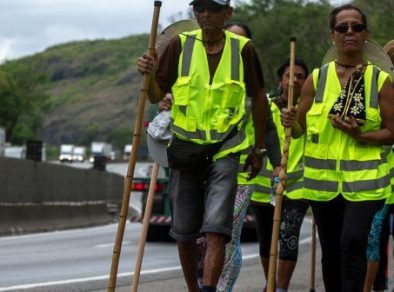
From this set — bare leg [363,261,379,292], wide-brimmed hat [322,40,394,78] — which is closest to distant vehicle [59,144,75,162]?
bare leg [363,261,379,292]

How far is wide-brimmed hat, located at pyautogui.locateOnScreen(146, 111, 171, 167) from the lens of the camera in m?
8.84

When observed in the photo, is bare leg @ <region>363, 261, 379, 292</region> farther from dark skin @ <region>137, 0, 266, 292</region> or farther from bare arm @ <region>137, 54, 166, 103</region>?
bare arm @ <region>137, 54, 166, 103</region>

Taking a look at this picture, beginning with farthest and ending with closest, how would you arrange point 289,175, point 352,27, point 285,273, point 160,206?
point 160,206
point 289,175
point 285,273
point 352,27

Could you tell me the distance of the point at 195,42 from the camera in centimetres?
806

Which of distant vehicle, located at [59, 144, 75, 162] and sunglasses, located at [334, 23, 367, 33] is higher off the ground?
sunglasses, located at [334, 23, 367, 33]

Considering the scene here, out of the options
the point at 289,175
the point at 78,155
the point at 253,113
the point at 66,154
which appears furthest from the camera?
the point at 78,155

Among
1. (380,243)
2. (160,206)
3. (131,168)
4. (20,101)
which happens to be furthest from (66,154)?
(131,168)

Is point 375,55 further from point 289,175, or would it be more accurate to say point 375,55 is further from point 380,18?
point 380,18

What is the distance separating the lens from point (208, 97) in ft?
25.9

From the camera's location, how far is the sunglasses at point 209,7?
7.94m

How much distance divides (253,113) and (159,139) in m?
0.81

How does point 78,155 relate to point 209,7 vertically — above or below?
below

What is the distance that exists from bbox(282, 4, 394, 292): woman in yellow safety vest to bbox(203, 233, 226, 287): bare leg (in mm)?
676

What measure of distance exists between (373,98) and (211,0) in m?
1.14
